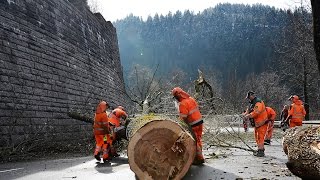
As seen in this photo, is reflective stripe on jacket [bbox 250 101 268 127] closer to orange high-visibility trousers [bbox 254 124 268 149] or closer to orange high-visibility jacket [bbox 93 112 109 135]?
orange high-visibility trousers [bbox 254 124 268 149]

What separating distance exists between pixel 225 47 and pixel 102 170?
337 feet

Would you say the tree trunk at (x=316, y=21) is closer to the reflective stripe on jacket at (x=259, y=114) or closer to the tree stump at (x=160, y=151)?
the tree stump at (x=160, y=151)

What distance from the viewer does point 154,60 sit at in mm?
113688

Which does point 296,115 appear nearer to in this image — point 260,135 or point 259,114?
point 259,114

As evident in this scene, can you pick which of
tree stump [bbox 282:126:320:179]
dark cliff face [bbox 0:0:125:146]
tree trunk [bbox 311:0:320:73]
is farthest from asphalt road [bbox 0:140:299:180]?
tree trunk [bbox 311:0:320:73]

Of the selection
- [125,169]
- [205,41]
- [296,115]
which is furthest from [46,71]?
[205,41]

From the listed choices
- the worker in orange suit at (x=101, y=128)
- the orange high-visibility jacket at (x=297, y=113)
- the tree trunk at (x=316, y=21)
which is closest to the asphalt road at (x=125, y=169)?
the worker in orange suit at (x=101, y=128)

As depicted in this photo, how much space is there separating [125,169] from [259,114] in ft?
12.0

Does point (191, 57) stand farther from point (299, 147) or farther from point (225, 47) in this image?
point (299, 147)

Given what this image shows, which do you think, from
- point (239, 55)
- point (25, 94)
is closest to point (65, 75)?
point (25, 94)

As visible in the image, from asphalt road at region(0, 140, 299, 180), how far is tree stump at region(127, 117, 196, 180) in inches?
28.7

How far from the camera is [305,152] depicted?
5070 millimetres

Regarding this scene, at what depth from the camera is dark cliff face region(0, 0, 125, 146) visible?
1048cm

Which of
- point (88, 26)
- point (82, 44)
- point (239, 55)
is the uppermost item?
point (239, 55)
